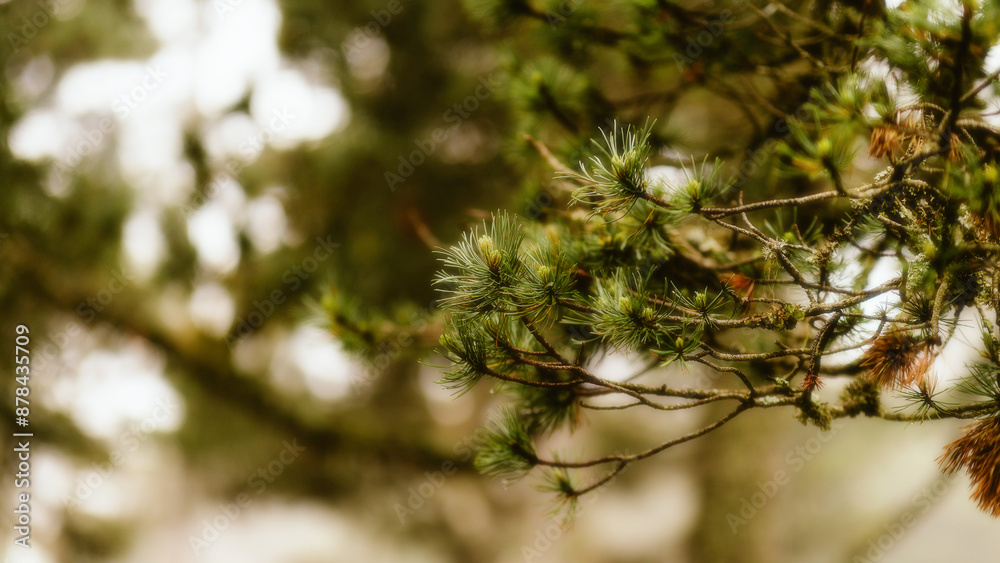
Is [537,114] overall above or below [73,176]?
below

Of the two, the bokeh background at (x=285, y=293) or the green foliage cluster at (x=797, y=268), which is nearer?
the green foliage cluster at (x=797, y=268)

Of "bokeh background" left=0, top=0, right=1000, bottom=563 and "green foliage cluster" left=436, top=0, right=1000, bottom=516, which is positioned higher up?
"bokeh background" left=0, top=0, right=1000, bottom=563

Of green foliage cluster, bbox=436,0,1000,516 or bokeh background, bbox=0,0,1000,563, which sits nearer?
green foliage cluster, bbox=436,0,1000,516

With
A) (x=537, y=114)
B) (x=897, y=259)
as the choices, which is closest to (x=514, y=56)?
(x=537, y=114)

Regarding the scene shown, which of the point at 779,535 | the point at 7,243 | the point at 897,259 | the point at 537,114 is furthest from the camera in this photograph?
the point at 779,535

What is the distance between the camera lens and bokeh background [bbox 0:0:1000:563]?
2.61m

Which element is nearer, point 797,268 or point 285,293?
point 797,268

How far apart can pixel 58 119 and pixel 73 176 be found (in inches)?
11.4

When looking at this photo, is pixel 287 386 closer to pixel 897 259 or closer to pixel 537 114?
pixel 537 114

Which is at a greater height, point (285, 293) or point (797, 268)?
point (285, 293)

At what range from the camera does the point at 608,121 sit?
4.99 feet

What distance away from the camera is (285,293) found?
3.05m

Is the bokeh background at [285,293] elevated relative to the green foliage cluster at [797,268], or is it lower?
elevated

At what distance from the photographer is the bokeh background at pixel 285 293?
2.61m
